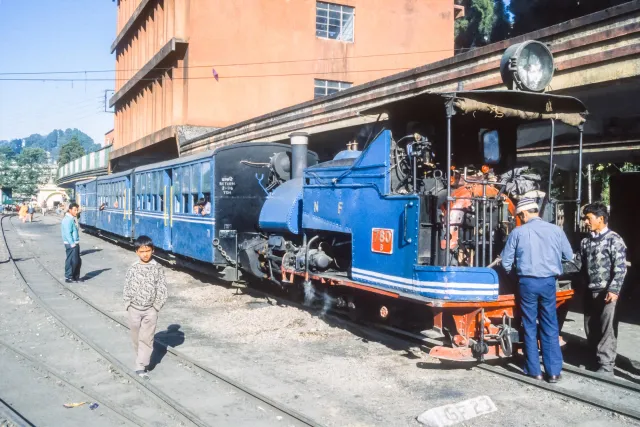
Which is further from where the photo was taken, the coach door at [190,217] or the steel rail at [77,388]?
the coach door at [190,217]

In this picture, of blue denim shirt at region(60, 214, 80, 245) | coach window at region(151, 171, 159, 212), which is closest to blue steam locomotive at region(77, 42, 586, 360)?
blue denim shirt at region(60, 214, 80, 245)

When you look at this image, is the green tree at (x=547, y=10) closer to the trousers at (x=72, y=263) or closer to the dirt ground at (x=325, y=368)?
the dirt ground at (x=325, y=368)

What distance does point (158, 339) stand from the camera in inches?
320

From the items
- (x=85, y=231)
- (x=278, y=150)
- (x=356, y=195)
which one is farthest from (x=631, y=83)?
(x=85, y=231)

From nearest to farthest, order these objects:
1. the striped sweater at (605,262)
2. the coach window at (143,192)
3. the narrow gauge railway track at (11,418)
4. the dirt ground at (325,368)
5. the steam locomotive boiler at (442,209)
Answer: the narrow gauge railway track at (11,418) < the dirt ground at (325,368) < the steam locomotive boiler at (442,209) < the striped sweater at (605,262) < the coach window at (143,192)

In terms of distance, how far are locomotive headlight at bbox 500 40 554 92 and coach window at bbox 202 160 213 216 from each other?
668 centimetres

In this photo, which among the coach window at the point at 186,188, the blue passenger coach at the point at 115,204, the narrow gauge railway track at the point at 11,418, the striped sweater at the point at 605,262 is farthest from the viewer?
the blue passenger coach at the point at 115,204

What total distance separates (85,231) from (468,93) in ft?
99.8

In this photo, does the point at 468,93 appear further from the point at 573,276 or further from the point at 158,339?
the point at 158,339

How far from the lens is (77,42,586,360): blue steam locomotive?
632 cm

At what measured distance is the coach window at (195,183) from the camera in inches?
496

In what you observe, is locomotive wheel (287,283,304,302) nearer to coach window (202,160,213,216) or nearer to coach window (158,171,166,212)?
coach window (202,160,213,216)

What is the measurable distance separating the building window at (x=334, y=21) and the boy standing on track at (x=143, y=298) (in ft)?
78.5

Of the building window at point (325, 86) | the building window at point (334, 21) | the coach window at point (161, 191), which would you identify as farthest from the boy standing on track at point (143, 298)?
the building window at point (334, 21)
